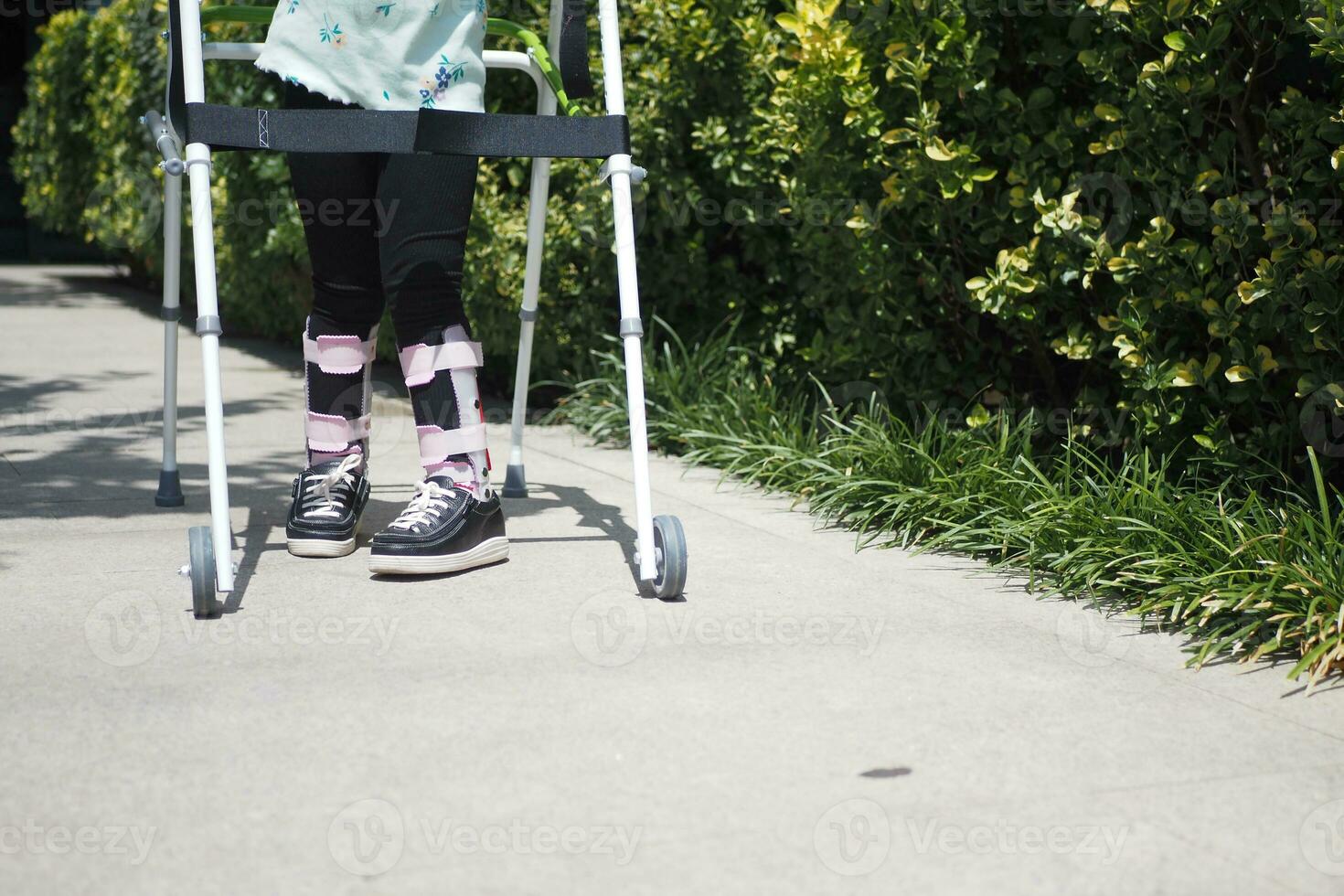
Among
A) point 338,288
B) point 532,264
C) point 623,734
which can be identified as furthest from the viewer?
point 532,264

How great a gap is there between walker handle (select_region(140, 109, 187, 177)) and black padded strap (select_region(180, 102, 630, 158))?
0.23ft

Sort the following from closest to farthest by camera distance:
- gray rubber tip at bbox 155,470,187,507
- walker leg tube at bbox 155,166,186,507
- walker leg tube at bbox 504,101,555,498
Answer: walker leg tube at bbox 155,166,186,507 < walker leg tube at bbox 504,101,555,498 < gray rubber tip at bbox 155,470,187,507

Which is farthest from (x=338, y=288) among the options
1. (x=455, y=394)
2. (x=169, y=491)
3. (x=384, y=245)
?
(x=169, y=491)

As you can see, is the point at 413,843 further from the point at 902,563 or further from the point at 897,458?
the point at 897,458

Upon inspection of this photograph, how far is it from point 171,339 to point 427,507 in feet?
3.57

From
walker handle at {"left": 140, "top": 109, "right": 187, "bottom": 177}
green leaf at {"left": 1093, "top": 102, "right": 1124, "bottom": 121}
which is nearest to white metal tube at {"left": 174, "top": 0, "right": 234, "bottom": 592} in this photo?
walker handle at {"left": 140, "top": 109, "right": 187, "bottom": 177}

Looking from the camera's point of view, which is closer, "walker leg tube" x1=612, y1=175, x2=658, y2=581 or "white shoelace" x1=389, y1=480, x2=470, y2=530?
"walker leg tube" x1=612, y1=175, x2=658, y2=581

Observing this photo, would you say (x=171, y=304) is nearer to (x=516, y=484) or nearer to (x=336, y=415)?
(x=336, y=415)

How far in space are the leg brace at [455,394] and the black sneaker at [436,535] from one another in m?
0.06

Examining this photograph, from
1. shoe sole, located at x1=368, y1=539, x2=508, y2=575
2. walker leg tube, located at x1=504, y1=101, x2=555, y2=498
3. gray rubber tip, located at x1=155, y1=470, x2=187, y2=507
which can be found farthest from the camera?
gray rubber tip, located at x1=155, y1=470, x2=187, y2=507

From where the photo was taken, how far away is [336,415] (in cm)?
352

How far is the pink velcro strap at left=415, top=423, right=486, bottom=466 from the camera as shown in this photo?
3.30 meters

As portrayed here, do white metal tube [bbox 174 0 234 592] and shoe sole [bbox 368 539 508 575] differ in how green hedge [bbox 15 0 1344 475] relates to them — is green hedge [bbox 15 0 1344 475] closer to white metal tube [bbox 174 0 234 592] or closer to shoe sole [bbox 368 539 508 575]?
shoe sole [bbox 368 539 508 575]

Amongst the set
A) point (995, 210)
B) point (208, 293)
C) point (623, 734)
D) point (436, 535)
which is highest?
point (995, 210)
